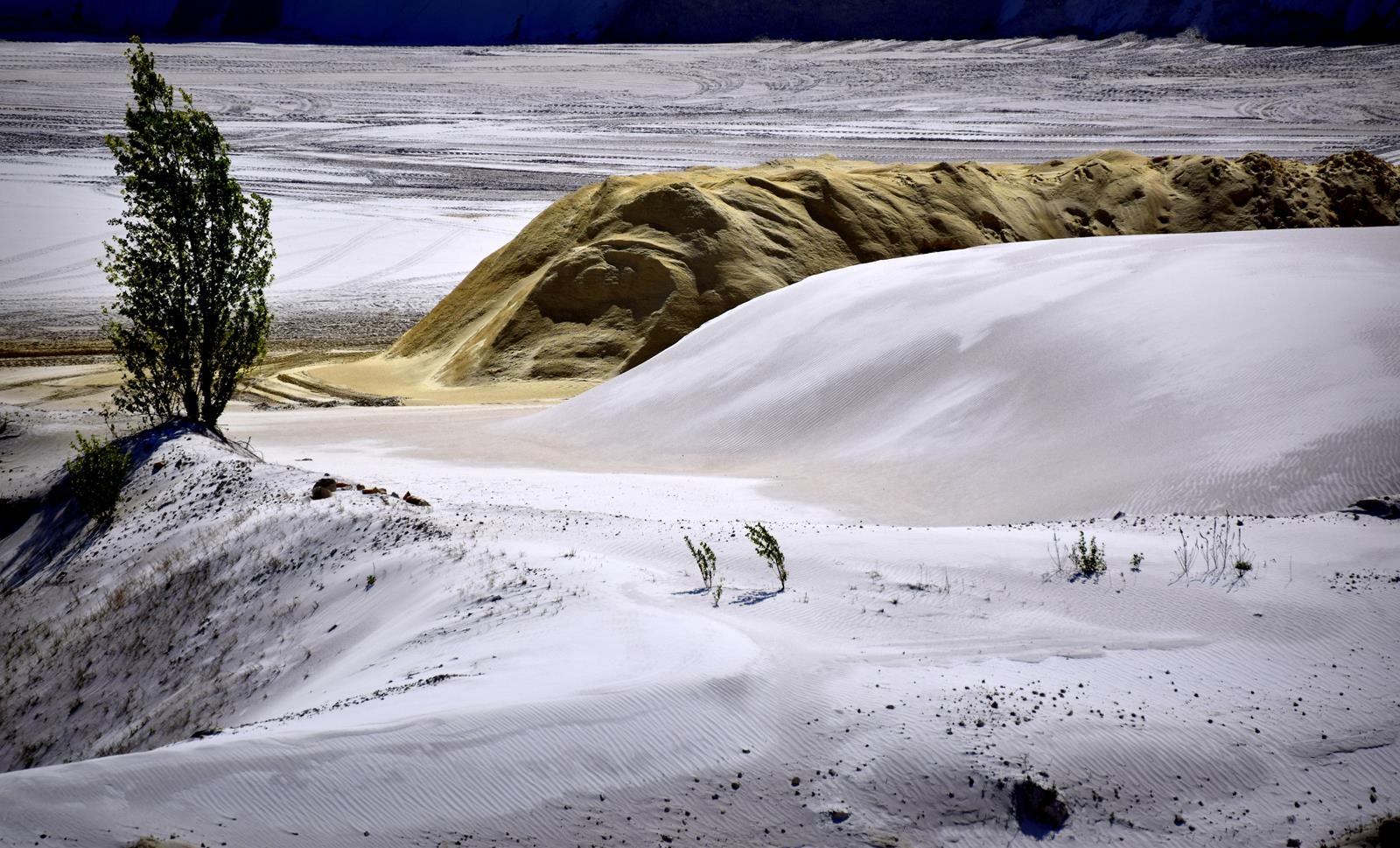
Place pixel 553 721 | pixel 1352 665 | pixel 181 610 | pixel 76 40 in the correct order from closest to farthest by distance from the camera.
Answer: pixel 553 721 < pixel 1352 665 < pixel 181 610 < pixel 76 40

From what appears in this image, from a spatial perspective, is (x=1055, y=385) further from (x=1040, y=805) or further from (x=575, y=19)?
(x=575, y=19)

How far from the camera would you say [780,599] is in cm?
707

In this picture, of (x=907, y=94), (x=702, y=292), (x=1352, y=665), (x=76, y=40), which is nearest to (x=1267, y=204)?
(x=702, y=292)

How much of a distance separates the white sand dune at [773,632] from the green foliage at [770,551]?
5.6 inches

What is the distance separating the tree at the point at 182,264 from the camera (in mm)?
11438

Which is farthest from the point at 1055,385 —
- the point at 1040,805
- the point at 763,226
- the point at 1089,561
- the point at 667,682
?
the point at 763,226

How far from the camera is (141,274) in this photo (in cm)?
1150

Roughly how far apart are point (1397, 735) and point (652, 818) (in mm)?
3278

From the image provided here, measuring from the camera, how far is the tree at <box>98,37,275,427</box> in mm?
11438

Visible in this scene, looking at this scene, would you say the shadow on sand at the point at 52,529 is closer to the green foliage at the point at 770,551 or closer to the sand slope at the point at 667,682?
the sand slope at the point at 667,682

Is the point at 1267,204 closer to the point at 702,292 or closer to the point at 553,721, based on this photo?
the point at 702,292

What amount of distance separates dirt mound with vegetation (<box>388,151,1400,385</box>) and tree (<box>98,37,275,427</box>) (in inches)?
286

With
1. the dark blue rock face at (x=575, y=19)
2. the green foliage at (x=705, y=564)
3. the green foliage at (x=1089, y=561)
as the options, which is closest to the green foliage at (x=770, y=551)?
the green foliage at (x=705, y=564)

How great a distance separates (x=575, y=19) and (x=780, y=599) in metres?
60.8
